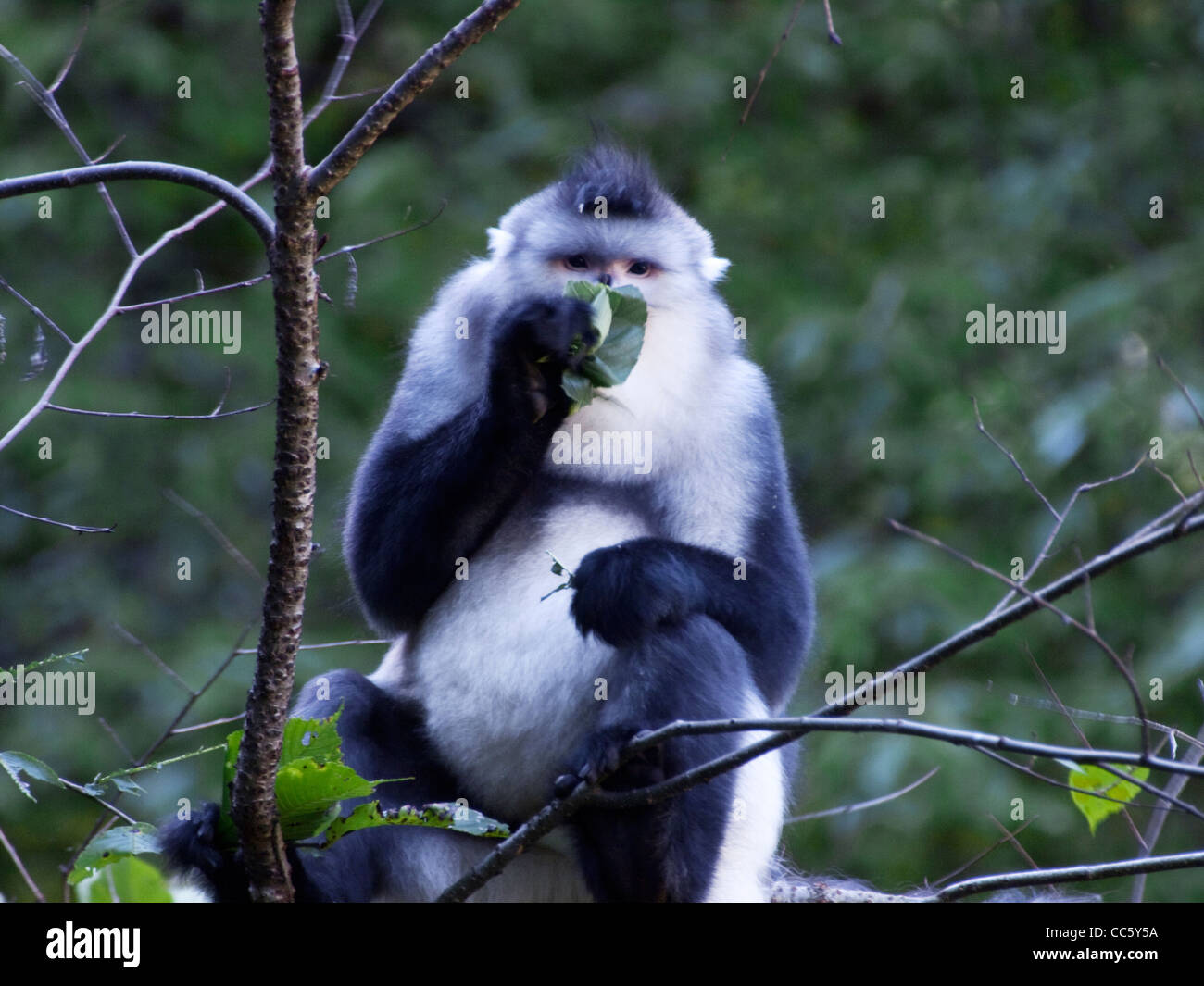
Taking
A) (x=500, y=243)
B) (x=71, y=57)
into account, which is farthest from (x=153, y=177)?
(x=500, y=243)

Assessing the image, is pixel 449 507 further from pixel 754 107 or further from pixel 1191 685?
pixel 754 107

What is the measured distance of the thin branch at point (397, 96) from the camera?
212cm

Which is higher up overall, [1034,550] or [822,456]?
[822,456]

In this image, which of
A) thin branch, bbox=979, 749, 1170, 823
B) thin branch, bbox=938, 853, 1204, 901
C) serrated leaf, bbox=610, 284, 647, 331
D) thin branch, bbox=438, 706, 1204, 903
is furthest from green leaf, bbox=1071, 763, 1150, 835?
serrated leaf, bbox=610, 284, 647, 331

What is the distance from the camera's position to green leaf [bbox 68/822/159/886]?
9.12 feet

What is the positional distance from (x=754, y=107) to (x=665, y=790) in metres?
7.26

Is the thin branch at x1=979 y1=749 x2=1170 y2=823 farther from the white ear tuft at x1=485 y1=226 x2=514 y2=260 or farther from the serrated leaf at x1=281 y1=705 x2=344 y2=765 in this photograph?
Result: the white ear tuft at x1=485 y1=226 x2=514 y2=260

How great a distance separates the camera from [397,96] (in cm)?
213

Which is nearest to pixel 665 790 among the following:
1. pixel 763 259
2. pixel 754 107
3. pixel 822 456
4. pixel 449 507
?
pixel 449 507

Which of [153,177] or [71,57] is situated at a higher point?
[71,57]

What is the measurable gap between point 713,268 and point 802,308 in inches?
167

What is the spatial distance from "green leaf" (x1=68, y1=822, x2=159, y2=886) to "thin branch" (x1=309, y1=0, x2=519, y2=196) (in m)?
1.45

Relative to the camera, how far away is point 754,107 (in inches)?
358

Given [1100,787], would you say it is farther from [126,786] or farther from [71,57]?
[71,57]
